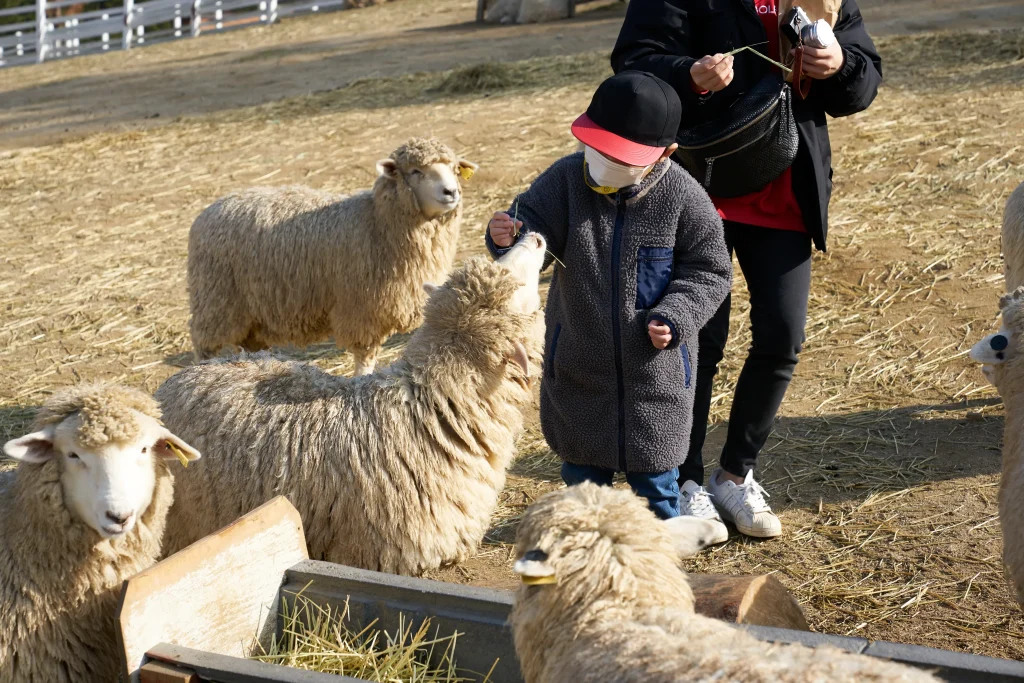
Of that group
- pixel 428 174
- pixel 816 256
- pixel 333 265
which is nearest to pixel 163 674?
pixel 333 265

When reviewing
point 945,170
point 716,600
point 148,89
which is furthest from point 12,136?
point 716,600

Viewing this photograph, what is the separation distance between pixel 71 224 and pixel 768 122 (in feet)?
25.4

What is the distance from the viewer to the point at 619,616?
7.40ft

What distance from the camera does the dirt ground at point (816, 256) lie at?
4.02 m

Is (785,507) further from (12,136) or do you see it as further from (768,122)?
(12,136)

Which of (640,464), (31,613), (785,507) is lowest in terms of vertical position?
(785,507)

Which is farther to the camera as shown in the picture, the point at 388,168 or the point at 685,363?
the point at 388,168

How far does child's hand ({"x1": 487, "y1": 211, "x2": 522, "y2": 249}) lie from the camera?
11.2ft

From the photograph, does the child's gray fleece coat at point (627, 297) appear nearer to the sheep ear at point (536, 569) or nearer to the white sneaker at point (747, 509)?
the white sneaker at point (747, 509)

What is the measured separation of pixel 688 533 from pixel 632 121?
4.17 ft

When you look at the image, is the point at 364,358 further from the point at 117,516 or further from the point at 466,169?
the point at 117,516

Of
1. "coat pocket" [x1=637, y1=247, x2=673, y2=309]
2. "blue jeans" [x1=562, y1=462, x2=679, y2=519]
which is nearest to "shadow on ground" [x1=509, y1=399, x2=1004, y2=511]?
"blue jeans" [x1=562, y1=462, x2=679, y2=519]

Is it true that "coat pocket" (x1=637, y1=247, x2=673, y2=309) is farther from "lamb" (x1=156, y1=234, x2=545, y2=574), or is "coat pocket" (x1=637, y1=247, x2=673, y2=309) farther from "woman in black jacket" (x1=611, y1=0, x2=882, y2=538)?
"woman in black jacket" (x1=611, y1=0, x2=882, y2=538)

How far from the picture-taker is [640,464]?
3414 millimetres
